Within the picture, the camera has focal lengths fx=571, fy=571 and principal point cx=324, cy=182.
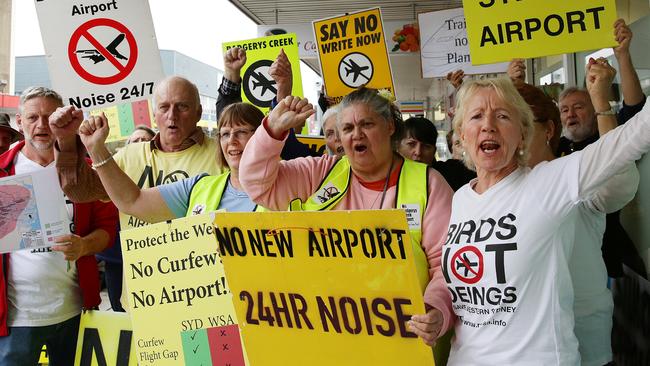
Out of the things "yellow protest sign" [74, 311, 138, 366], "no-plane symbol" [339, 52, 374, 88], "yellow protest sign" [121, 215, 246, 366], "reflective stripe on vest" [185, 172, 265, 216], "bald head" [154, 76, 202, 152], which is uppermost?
"no-plane symbol" [339, 52, 374, 88]

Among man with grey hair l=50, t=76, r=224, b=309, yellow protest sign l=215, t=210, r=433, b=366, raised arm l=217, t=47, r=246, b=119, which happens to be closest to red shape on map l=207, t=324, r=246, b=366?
yellow protest sign l=215, t=210, r=433, b=366

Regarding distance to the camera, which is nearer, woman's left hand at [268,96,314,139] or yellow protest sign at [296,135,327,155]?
woman's left hand at [268,96,314,139]

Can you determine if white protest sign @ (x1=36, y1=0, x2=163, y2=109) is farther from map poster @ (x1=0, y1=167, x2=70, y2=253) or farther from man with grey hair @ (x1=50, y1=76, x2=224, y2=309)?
map poster @ (x1=0, y1=167, x2=70, y2=253)

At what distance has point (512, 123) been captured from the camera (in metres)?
1.98

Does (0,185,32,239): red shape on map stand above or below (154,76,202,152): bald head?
below

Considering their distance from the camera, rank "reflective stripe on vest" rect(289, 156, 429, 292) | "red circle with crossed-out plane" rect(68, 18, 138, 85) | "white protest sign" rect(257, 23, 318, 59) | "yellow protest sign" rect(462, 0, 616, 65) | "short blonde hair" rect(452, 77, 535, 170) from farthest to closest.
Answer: "white protest sign" rect(257, 23, 318, 59) → "red circle with crossed-out plane" rect(68, 18, 138, 85) → "yellow protest sign" rect(462, 0, 616, 65) → "reflective stripe on vest" rect(289, 156, 429, 292) → "short blonde hair" rect(452, 77, 535, 170)

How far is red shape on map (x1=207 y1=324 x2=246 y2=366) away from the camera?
105 inches

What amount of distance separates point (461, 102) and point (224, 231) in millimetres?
1021

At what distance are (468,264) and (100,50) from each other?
2543mm

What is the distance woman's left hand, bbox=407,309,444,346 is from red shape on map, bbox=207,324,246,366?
3.53ft

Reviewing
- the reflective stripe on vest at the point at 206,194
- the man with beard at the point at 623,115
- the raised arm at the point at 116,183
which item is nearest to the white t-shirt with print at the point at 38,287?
the raised arm at the point at 116,183

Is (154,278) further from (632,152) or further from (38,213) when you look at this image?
(632,152)

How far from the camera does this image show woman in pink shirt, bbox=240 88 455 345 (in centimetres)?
218

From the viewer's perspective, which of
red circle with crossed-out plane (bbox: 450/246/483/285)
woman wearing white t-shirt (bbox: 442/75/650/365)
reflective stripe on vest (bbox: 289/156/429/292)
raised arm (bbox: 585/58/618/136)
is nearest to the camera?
woman wearing white t-shirt (bbox: 442/75/650/365)
